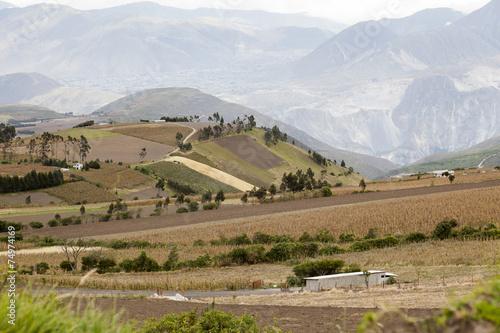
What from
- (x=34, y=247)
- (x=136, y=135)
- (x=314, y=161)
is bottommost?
(x=34, y=247)

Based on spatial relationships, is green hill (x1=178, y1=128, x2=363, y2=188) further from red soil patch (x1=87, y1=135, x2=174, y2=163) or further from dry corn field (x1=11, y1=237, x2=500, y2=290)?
dry corn field (x1=11, y1=237, x2=500, y2=290)

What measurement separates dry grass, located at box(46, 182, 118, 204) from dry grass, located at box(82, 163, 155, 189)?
22.4 ft

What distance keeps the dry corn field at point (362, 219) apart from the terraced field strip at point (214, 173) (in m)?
71.0

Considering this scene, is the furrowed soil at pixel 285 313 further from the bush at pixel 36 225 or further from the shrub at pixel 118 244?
the bush at pixel 36 225

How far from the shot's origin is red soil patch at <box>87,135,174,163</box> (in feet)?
538

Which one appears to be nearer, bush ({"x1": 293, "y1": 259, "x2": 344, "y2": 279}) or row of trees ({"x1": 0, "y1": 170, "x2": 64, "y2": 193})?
bush ({"x1": 293, "y1": 259, "x2": 344, "y2": 279})

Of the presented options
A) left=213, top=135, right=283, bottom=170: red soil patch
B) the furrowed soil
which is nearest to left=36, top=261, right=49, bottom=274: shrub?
the furrowed soil

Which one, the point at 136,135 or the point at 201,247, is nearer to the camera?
the point at 201,247

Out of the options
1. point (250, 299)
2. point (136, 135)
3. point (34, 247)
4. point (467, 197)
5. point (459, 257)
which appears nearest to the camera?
point (250, 299)

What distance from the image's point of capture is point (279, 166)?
585ft

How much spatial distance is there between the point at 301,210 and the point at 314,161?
127502mm

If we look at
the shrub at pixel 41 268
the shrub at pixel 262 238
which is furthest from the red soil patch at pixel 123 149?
the shrub at pixel 41 268

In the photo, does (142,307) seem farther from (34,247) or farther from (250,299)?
(34,247)

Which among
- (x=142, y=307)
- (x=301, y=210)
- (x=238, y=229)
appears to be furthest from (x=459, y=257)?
(x=301, y=210)
